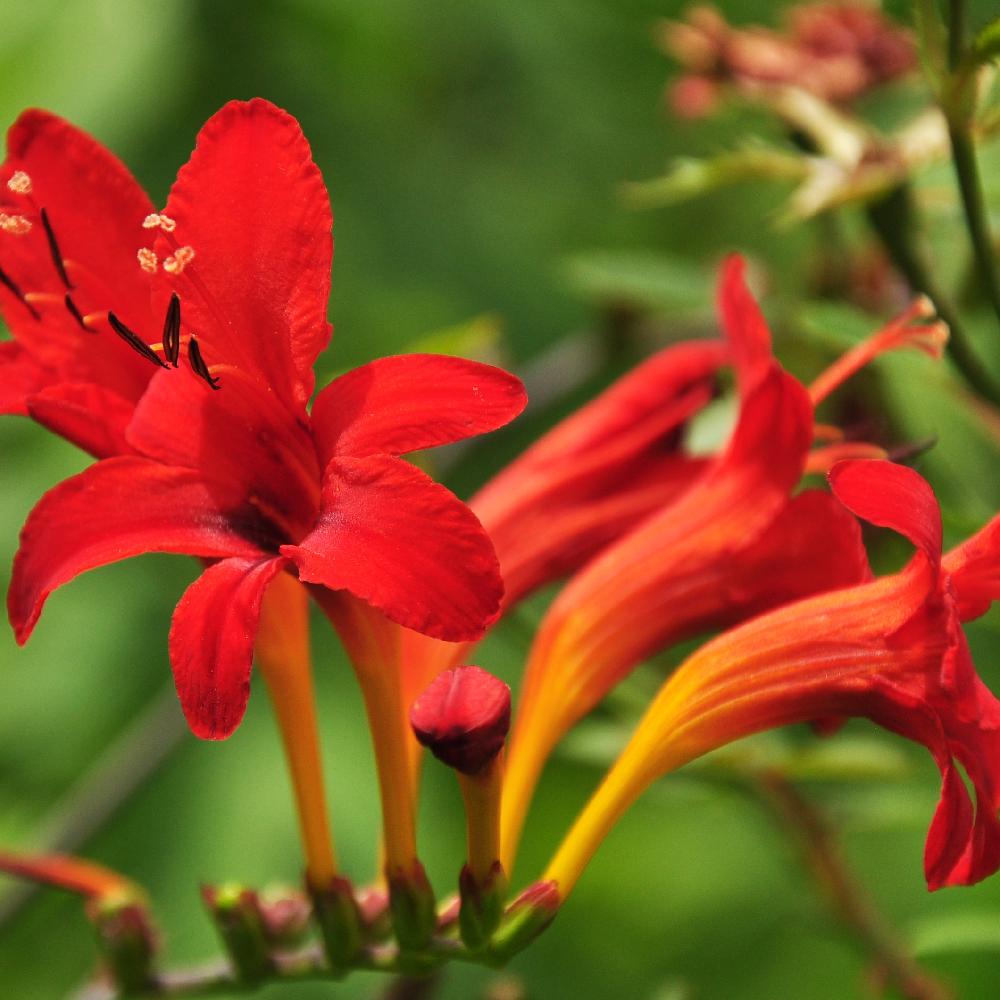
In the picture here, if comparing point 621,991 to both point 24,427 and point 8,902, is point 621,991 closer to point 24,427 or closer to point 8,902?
point 8,902

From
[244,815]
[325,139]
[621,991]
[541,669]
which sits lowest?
[621,991]

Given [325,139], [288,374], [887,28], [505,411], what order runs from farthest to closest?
[325,139], [887,28], [288,374], [505,411]

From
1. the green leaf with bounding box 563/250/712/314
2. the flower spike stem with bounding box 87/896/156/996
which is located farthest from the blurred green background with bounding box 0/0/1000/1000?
the flower spike stem with bounding box 87/896/156/996

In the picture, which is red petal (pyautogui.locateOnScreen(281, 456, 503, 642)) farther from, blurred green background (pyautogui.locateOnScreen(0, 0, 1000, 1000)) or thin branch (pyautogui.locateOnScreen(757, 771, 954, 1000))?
blurred green background (pyautogui.locateOnScreen(0, 0, 1000, 1000))

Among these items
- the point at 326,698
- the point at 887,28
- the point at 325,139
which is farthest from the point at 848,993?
the point at 325,139

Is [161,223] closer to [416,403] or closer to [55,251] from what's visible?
[55,251]

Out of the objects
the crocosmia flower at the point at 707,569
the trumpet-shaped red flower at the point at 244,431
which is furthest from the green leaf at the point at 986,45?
the trumpet-shaped red flower at the point at 244,431

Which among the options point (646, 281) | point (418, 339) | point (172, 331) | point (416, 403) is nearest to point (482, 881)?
point (416, 403)
